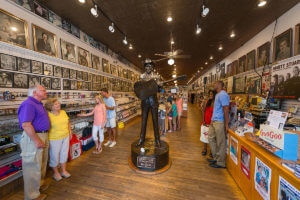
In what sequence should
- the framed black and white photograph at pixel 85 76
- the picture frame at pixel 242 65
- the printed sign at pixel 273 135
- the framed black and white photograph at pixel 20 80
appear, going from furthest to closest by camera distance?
the picture frame at pixel 242 65 < the framed black and white photograph at pixel 85 76 < the framed black and white photograph at pixel 20 80 < the printed sign at pixel 273 135

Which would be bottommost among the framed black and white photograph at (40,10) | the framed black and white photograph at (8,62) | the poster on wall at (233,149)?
the poster on wall at (233,149)

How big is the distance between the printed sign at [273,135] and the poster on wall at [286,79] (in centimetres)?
192

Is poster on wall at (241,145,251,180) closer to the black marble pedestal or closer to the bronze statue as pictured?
the black marble pedestal

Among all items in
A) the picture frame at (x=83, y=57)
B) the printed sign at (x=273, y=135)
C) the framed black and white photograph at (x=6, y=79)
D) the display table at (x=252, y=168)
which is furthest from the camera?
the picture frame at (x=83, y=57)

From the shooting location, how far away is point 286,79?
263 cm

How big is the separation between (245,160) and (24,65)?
456cm

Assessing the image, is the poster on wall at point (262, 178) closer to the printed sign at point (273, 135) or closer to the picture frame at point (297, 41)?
the printed sign at point (273, 135)

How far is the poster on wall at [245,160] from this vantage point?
1.64m

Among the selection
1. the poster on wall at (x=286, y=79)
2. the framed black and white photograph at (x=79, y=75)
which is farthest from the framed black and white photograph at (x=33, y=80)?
the poster on wall at (x=286, y=79)

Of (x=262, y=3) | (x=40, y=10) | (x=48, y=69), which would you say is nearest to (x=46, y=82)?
(x=48, y=69)

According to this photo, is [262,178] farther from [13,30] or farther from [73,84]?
[13,30]

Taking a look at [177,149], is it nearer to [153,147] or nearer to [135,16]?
[153,147]

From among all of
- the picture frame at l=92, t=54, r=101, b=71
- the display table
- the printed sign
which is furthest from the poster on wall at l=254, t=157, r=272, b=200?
the picture frame at l=92, t=54, r=101, b=71

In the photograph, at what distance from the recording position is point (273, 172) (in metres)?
1.20
